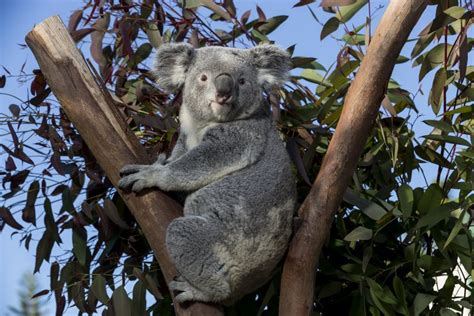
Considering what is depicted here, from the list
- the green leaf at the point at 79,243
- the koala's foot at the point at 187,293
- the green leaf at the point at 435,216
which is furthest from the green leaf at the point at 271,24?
the koala's foot at the point at 187,293

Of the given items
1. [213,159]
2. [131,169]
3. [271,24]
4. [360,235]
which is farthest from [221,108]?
[360,235]

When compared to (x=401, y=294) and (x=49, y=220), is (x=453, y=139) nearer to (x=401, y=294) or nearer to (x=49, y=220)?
(x=401, y=294)

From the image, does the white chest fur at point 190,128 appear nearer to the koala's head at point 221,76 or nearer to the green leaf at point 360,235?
the koala's head at point 221,76

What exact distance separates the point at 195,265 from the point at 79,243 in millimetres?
842

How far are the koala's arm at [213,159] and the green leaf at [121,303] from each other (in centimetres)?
56

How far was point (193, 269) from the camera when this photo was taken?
2.50 metres

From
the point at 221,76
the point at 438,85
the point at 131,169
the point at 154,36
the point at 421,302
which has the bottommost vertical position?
the point at 421,302

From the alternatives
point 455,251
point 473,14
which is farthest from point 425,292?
point 473,14

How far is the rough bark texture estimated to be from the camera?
8.32ft

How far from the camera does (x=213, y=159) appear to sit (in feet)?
9.07

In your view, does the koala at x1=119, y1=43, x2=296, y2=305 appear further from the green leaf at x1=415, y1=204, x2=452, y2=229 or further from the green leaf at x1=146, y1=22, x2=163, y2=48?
the green leaf at x1=415, y1=204, x2=452, y2=229

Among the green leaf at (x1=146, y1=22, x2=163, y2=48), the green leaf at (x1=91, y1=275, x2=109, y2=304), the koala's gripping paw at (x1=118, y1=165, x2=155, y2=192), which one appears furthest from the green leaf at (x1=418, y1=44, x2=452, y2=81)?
the green leaf at (x1=91, y1=275, x2=109, y2=304)

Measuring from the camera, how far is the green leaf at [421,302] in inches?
112

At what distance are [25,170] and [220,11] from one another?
122cm
